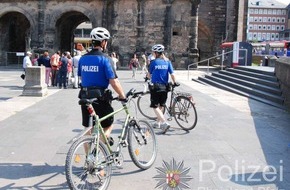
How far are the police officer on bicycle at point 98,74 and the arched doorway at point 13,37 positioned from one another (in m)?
29.2

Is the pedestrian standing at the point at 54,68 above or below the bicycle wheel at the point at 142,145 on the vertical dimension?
above

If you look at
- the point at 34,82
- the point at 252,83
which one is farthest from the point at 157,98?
the point at 252,83

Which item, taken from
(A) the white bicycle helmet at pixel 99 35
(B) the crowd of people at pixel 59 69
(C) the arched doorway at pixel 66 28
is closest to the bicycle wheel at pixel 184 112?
(A) the white bicycle helmet at pixel 99 35

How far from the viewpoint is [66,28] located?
36.6 m

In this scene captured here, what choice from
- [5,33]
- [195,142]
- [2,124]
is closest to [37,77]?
[2,124]

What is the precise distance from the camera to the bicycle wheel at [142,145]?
5.31 metres

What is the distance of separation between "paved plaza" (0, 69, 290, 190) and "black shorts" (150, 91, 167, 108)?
643mm

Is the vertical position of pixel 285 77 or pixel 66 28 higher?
pixel 66 28

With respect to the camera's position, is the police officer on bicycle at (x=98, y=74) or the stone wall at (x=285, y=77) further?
the stone wall at (x=285, y=77)

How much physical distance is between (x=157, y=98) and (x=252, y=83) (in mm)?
8940

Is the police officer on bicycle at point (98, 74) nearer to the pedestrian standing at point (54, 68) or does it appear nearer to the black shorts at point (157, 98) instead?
the black shorts at point (157, 98)

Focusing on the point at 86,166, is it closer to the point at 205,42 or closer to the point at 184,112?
the point at 184,112

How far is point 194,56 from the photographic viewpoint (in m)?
31.0
